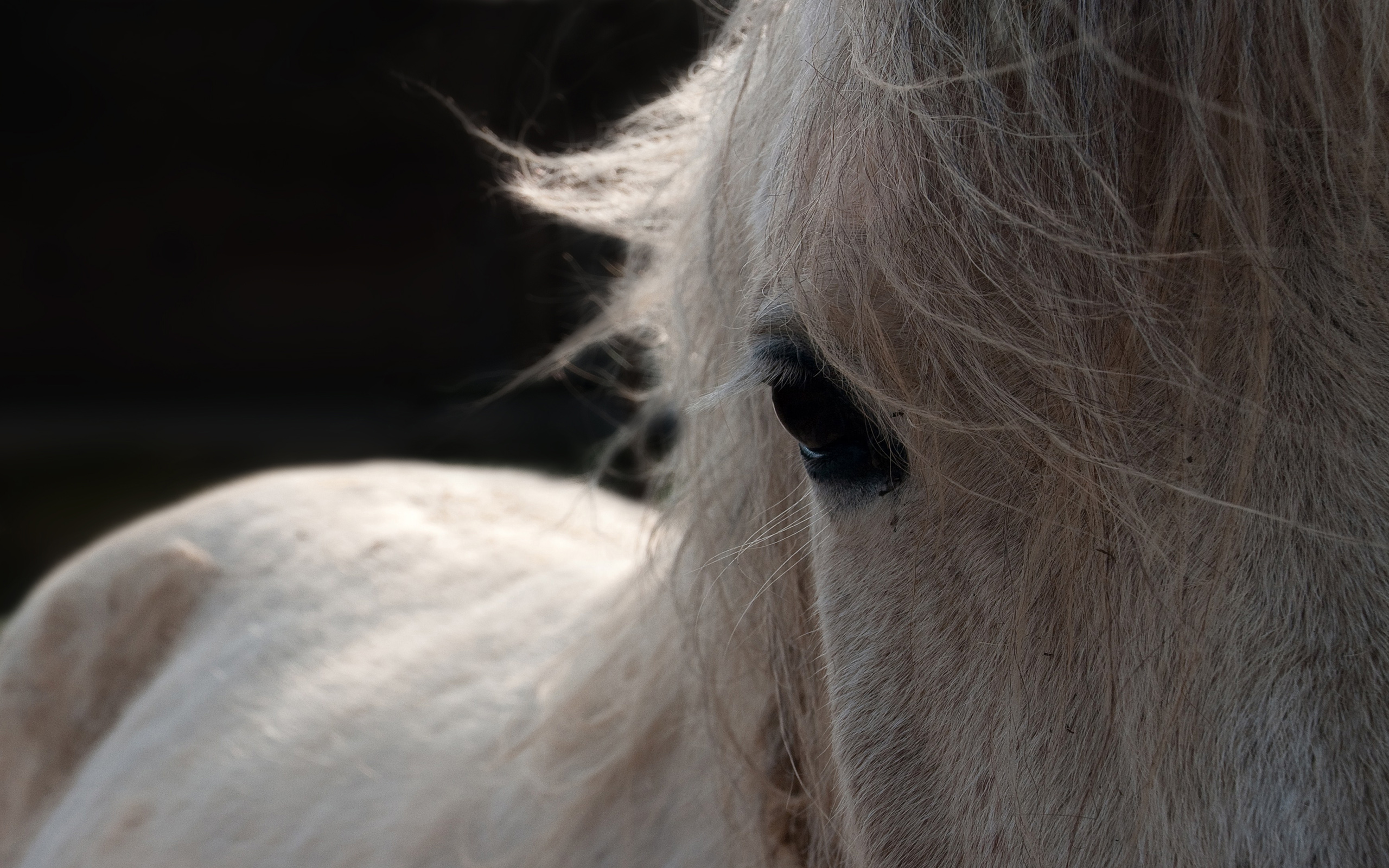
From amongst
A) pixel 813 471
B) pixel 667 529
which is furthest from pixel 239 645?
pixel 813 471

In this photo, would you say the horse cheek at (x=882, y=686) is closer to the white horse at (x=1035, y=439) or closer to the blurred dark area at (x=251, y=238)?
the white horse at (x=1035, y=439)

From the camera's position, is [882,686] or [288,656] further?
[288,656]

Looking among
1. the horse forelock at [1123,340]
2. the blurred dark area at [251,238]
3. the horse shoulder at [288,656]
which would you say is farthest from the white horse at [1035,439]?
the blurred dark area at [251,238]

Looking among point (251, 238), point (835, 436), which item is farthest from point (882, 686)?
point (251, 238)

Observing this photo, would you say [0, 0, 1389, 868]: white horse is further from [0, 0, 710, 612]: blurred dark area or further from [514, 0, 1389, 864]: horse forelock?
[0, 0, 710, 612]: blurred dark area

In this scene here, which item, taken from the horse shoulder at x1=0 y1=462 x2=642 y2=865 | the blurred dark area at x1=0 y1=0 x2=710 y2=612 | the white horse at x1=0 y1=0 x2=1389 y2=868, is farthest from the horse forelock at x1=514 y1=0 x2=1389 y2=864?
the blurred dark area at x1=0 y1=0 x2=710 y2=612

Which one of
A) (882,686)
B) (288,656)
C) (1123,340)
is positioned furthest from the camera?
(288,656)

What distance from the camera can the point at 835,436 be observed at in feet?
2.07

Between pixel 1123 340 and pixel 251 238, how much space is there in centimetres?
784

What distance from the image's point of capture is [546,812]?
3.37 feet

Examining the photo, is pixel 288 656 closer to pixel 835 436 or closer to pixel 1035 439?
pixel 835 436

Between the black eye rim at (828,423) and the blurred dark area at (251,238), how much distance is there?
627 centimetres

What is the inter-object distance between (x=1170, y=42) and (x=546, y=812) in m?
0.85

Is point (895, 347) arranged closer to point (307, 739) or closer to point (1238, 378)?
point (1238, 378)
